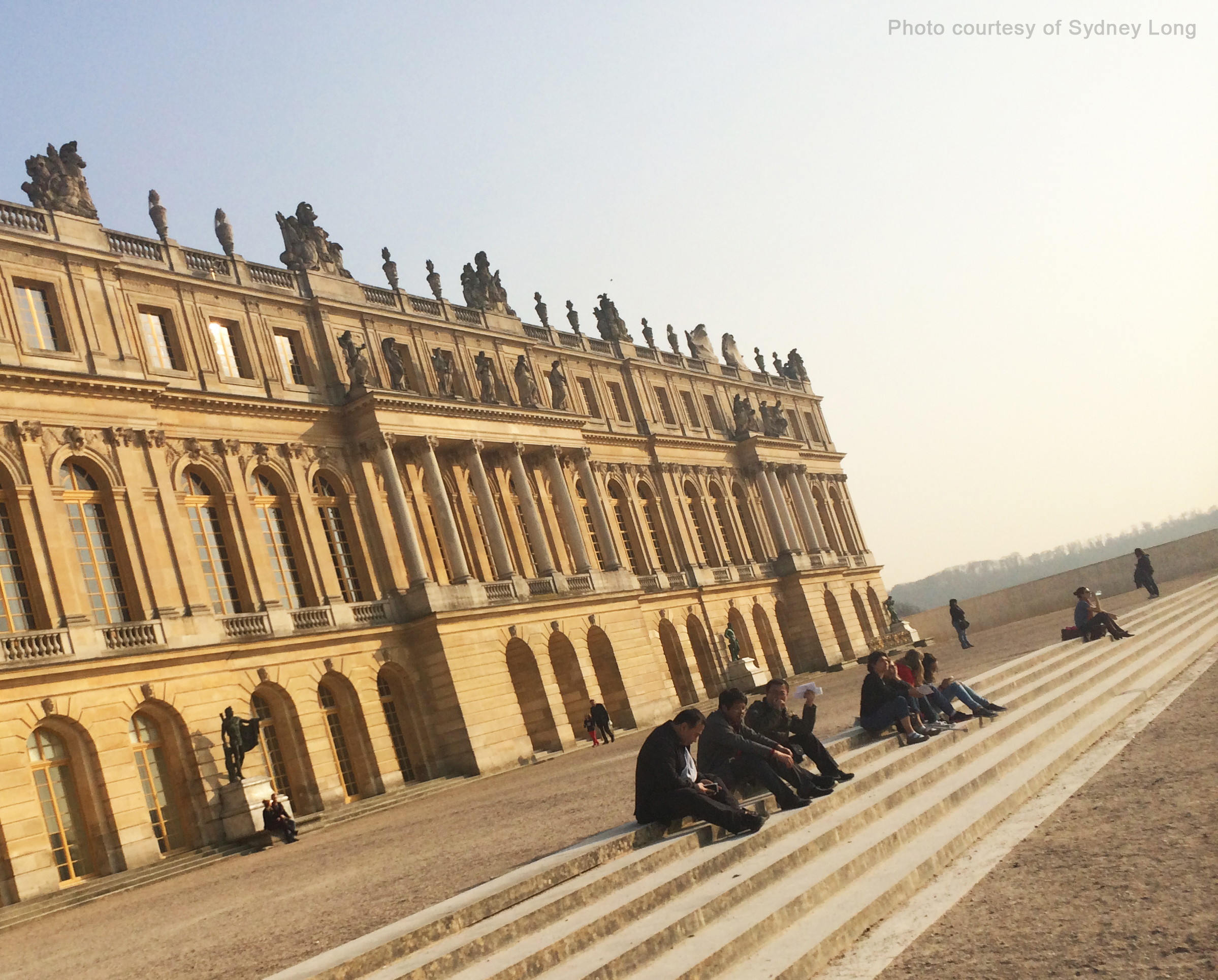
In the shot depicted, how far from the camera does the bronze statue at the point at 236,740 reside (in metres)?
25.4

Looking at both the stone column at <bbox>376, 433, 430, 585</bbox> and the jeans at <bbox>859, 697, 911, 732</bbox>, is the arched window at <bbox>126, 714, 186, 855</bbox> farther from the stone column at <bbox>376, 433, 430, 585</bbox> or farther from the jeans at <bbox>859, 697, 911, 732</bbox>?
the jeans at <bbox>859, 697, 911, 732</bbox>

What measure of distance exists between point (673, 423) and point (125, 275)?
3186 centimetres

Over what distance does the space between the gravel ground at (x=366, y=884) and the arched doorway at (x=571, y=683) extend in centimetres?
1333

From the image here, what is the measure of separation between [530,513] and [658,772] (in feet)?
99.0

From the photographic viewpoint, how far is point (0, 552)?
2436cm

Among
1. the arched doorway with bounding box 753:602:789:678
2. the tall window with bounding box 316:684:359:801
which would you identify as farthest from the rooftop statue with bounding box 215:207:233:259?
the arched doorway with bounding box 753:602:789:678

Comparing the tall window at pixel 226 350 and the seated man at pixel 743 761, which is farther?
the tall window at pixel 226 350

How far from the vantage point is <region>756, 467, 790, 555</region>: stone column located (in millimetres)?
60125

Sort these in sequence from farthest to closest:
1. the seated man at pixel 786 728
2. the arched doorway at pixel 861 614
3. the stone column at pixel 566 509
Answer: the arched doorway at pixel 861 614, the stone column at pixel 566 509, the seated man at pixel 786 728

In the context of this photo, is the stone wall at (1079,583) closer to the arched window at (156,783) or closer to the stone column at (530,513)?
the stone column at (530,513)

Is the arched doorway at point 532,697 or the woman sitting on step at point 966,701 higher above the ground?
the arched doorway at point 532,697

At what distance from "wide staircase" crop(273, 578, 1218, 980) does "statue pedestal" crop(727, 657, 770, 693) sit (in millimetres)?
32265

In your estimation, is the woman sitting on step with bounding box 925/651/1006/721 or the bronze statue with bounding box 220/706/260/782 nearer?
the woman sitting on step with bounding box 925/651/1006/721

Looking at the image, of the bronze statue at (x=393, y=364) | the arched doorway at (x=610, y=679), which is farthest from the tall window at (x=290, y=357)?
the arched doorway at (x=610, y=679)
